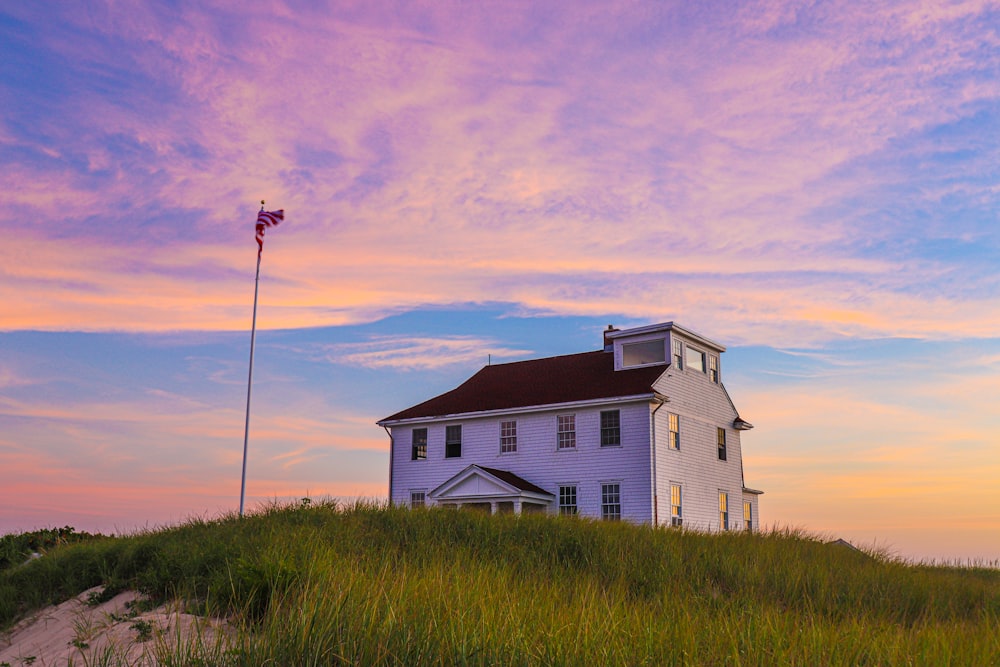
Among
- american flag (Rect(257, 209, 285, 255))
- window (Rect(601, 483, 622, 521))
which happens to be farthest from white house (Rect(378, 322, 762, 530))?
american flag (Rect(257, 209, 285, 255))

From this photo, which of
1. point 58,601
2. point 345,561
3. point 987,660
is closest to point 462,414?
point 58,601

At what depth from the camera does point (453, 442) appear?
36969 millimetres

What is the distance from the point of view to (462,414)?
36344 mm

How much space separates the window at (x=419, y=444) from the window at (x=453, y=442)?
1270 mm

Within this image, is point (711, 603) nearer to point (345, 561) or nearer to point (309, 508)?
point (345, 561)

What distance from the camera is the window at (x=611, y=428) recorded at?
3253cm

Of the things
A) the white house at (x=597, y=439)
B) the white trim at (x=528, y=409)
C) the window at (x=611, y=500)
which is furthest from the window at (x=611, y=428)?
the window at (x=611, y=500)

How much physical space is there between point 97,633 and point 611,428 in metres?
23.8

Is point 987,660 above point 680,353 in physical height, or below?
below

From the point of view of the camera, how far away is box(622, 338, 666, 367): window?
1357 inches

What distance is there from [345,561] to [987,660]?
7721 millimetres

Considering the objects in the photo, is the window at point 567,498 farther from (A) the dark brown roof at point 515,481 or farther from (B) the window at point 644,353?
(B) the window at point 644,353

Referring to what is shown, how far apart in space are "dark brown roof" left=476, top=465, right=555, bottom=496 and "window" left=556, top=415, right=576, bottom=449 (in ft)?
6.58

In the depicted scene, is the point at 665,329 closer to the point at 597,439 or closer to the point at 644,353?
the point at 644,353
